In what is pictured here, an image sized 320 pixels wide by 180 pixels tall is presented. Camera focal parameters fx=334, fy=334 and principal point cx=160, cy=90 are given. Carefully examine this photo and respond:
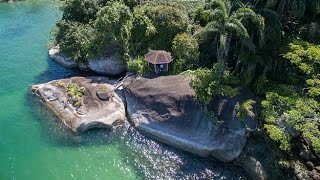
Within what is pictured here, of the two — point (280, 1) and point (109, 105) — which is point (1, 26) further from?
point (280, 1)

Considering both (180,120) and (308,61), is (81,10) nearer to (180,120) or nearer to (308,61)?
(180,120)

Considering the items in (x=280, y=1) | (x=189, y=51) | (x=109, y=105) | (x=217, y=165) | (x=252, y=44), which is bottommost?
(x=217, y=165)

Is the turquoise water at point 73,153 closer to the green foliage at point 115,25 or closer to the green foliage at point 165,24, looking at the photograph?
the green foliage at point 115,25

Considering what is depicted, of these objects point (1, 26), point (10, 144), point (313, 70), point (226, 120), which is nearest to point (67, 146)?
point (10, 144)

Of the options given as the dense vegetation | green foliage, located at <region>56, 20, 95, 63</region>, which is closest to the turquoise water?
green foliage, located at <region>56, 20, 95, 63</region>

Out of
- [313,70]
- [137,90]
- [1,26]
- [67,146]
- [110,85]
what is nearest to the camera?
[313,70]

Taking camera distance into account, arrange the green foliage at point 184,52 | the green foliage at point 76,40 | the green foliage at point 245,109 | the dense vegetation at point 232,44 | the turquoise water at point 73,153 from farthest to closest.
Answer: the green foliage at point 76,40
the green foliage at point 184,52
the green foliage at point 245,109
the turquoise water at point 73,153
the dense vegetation at point 232,44

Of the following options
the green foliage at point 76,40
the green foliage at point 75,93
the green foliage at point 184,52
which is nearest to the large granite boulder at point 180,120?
the green foliage at point 184,52
